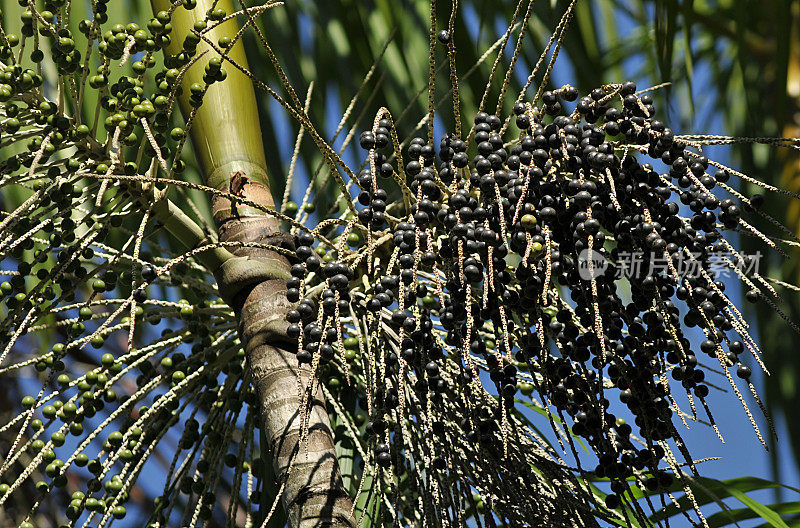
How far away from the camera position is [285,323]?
1.40 m

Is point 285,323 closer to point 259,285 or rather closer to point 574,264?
point 259,285

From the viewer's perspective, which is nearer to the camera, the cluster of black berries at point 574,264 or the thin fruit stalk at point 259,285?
the cluster of black berries at point 574,264

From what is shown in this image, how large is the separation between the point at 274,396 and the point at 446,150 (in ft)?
1.38

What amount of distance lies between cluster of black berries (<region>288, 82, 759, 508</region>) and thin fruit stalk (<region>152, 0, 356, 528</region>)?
10 centimetres

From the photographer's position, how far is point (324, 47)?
78.0 inches

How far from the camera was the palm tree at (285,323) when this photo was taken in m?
1.21

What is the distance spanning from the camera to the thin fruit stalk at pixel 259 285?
1.28 metres

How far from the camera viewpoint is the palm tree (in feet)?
3.98

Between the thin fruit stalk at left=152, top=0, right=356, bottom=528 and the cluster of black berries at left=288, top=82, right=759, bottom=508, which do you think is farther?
the thin fruit stalk at left=152, top=0, right=356, bottom=528

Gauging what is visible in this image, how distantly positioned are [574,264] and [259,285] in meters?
0.52

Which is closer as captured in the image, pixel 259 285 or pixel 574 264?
pixel 574 264

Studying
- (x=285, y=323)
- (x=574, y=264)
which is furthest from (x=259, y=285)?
(x=574, y=264)

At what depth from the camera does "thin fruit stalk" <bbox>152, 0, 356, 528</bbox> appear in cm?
128

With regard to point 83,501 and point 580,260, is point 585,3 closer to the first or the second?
point 580,260
